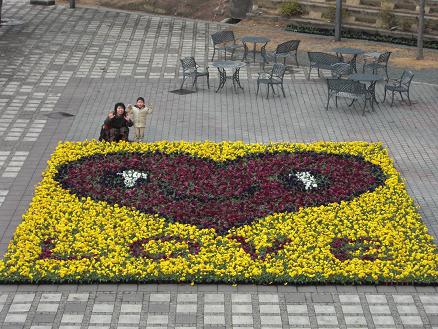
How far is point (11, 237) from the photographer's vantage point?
18172 millimetres

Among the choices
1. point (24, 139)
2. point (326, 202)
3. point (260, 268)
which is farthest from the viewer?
point (24, 139)

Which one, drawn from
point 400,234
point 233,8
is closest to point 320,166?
point 400,234

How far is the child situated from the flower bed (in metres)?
0.90

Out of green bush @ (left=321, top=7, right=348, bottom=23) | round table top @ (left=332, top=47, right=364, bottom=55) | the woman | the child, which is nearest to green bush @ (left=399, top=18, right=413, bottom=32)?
green bush @ (left=321, top=7, right=348, bottom=23)

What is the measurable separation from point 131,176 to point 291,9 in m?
17.4

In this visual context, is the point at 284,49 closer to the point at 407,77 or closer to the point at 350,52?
the point at 350,52

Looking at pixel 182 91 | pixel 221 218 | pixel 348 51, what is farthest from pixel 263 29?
pixel 221 218

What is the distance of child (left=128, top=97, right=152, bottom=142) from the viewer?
76.6 feet

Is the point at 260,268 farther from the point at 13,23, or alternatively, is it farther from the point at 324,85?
the point at 13,23

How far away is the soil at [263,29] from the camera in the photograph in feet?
107

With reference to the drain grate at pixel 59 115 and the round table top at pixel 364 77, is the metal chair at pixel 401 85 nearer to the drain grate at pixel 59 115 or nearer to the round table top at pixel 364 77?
the round table top at pixel 364 77

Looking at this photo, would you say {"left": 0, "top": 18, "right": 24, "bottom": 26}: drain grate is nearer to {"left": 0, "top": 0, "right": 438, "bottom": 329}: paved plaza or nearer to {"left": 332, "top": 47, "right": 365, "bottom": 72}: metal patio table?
{"left": 0, "top": 0, "right": 438, "bottom": 329}: paved plaza

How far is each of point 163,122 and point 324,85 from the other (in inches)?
246

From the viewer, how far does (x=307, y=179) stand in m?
20.9
